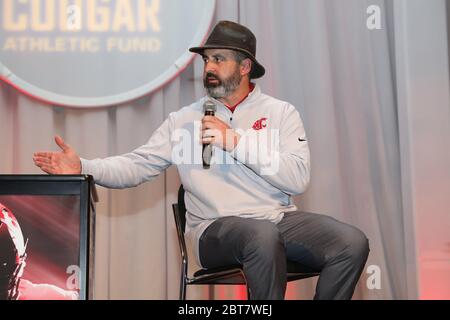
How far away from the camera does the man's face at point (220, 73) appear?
8.59ft

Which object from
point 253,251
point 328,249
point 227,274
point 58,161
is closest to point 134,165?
point 58,161

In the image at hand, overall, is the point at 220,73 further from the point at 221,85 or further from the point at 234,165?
the point at 234,165

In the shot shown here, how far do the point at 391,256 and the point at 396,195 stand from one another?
27 cm

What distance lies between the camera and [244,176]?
98.3 inches

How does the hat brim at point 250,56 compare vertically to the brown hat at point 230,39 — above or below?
below

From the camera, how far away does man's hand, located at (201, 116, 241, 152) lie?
2277 millimetres

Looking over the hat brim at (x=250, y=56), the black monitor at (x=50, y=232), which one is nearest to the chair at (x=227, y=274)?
the black monitor at (x=50, y=232)

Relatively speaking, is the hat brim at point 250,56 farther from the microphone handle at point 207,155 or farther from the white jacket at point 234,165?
A: the microphone handle at point 207,155

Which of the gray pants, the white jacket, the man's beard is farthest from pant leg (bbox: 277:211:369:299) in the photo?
the man's beard

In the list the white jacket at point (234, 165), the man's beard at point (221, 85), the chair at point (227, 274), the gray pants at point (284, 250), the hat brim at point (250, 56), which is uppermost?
the hat brim at point (250, 56)

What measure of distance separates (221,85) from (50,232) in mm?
967

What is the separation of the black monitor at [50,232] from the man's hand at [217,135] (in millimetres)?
464

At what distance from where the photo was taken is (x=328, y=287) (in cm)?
217
